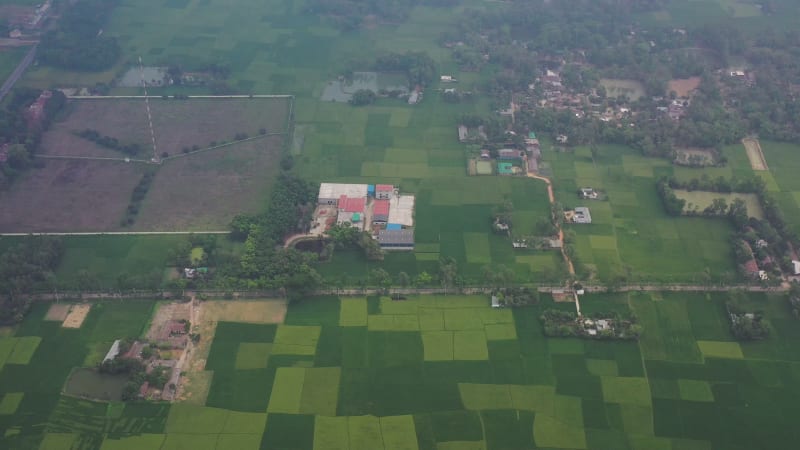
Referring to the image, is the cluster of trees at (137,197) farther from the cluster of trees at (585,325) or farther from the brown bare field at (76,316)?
the cluster of trees at (585,325)

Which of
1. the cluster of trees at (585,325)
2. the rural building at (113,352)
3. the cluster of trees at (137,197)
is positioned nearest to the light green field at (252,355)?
the rural building at (113,352)

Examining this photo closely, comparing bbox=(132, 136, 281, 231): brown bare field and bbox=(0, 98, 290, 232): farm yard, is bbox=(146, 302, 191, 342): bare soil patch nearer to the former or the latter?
bbox=(132, 136, 281, 231): brown bare field

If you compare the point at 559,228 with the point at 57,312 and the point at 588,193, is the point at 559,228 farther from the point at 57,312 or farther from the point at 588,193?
the point at 57,312

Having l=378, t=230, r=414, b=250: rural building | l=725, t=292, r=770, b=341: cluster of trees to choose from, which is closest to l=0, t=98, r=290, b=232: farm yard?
l=378, t=230, r=414, b=250: rural building

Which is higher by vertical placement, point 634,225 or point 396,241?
point 634,225

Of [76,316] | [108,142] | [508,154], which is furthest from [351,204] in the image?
[108,142]
